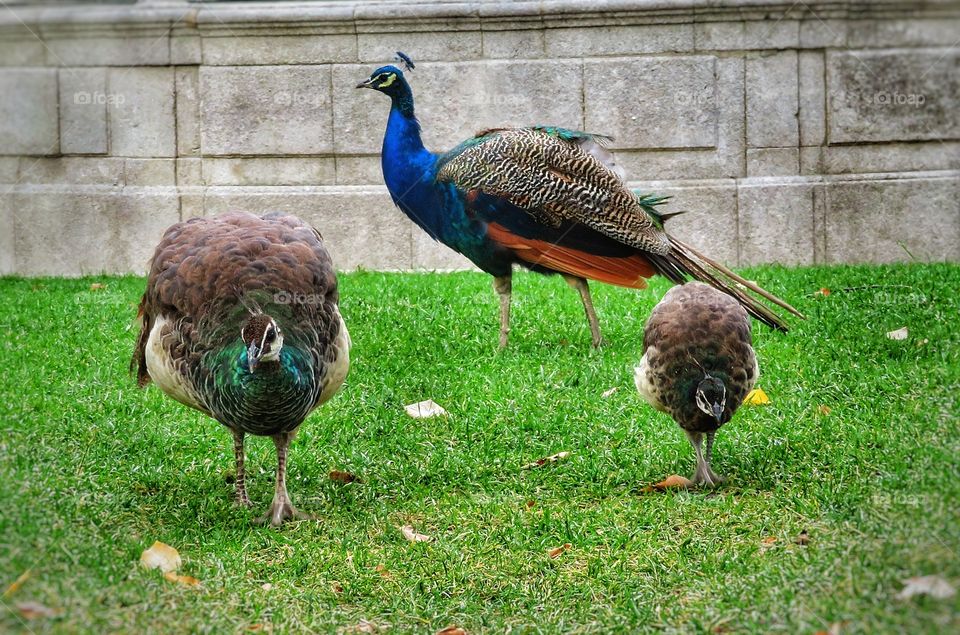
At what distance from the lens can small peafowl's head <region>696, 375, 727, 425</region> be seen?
4215 millimetres

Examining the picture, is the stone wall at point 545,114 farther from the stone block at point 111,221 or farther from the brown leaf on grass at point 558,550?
the brown leaf on grass at point 558,550

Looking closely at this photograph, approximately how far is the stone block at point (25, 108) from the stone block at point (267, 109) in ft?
19.6

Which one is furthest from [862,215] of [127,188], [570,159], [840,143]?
[127,188]

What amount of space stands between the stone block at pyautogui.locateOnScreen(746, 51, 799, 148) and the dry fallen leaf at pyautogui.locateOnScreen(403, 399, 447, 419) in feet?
16.3

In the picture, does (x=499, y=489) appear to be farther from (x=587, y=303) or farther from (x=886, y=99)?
(x=886, y=99)

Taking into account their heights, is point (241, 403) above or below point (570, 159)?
below

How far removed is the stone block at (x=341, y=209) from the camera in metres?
9.45

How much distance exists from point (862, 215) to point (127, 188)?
6559 millimetres

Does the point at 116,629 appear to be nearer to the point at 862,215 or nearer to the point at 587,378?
the point at 587,378

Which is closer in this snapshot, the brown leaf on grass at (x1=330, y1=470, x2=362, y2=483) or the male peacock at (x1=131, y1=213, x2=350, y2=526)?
the male peacock at (x1=131, y1=213, x2=350, y2=526)

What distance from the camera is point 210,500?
4410 mm

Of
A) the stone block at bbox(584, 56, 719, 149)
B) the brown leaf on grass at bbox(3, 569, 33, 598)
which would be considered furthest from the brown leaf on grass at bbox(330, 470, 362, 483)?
the stone block at bbox(584, 56, 719, 149)

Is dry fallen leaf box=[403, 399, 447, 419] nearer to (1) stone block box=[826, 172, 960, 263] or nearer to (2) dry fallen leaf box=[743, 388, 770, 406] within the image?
(2) dry fallen leaf box=[743, 388, 770, 406]

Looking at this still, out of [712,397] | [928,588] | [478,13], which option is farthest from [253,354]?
[478,13]
